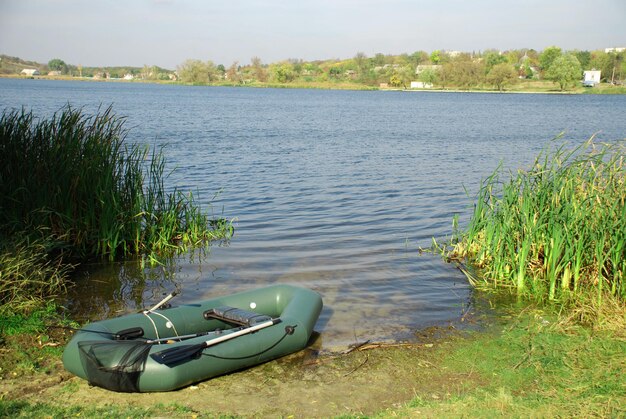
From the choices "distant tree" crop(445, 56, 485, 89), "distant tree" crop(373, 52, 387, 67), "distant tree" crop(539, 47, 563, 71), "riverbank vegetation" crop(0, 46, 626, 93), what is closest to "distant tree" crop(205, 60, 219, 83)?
"riverbank vegetation" crop(0, 46, 626, 93)

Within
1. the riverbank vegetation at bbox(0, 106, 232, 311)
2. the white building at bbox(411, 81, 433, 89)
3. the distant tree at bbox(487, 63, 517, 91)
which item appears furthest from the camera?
the white building at bbox(411, 81, 433, 89)

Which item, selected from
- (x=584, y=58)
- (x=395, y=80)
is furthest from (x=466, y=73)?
(x=584, y=58)

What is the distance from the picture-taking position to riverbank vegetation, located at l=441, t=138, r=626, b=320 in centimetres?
648

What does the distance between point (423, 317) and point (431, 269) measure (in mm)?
1851

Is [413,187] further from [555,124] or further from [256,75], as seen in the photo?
[256,75]

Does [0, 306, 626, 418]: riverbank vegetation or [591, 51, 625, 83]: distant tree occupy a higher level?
[591, 51, 625, 83]: distant tree

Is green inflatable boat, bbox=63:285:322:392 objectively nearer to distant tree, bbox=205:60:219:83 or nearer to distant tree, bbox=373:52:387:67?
distant tree, bbox=205:60:219:83

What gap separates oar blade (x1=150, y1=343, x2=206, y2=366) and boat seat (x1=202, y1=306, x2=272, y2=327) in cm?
82

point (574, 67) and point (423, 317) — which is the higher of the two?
point (574, 67)

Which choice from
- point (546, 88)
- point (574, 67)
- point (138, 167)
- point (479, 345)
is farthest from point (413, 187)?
point (546, 88)

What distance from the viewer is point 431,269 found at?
28.2 feet

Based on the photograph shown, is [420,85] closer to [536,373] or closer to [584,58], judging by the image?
[584,58]

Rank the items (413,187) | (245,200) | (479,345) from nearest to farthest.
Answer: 1. (479,345)
2. (245,200)
3. (413,187)

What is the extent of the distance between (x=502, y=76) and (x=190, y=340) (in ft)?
321
